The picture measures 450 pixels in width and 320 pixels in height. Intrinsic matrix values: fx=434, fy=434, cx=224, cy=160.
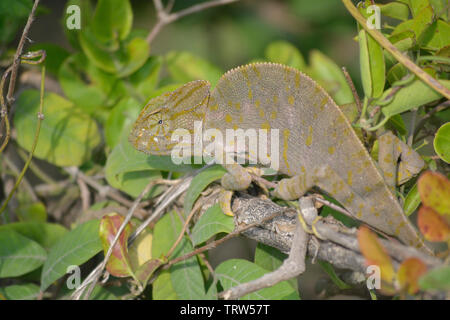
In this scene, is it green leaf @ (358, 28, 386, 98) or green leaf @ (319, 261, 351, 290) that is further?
green leaf @ (319, 261, 351, 290)

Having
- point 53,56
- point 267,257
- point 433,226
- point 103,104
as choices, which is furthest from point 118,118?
point 433,226

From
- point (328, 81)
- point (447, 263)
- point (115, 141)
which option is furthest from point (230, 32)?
point (447, 263)

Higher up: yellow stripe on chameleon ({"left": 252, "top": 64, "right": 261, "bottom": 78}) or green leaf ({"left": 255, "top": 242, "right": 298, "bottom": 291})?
yellow stripe on chameleon ({"left": 252, "top": 64, "right": 261, "bottom": 78})

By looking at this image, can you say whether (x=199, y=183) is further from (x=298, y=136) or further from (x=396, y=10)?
(x=396, y=10)

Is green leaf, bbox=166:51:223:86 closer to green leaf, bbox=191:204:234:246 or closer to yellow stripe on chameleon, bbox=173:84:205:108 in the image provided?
yellow stripe on chameleon, bbox=173:84:205:108

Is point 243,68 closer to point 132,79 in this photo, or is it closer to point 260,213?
point 260,213

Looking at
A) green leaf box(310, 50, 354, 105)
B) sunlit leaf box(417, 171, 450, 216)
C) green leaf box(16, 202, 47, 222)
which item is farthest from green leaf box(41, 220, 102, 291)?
green leaf box(310, 50, 354, 105)
